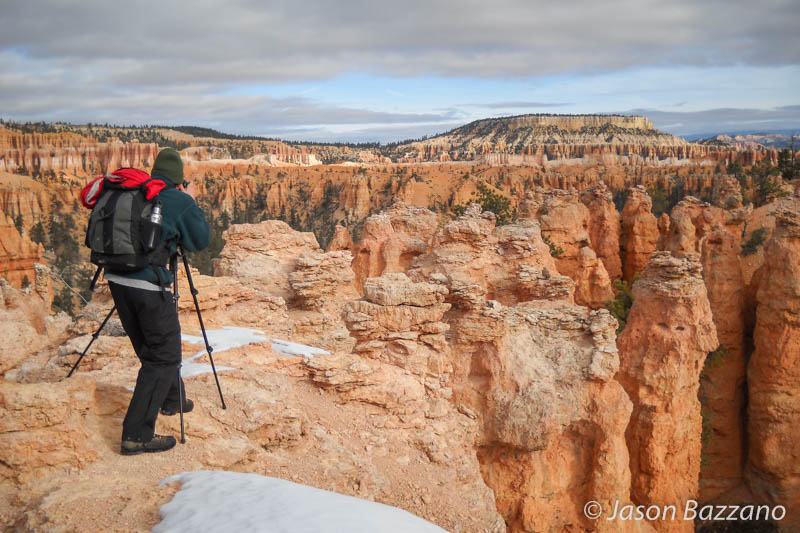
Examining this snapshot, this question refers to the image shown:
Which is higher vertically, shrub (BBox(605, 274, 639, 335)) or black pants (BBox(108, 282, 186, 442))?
black pants (BBox(108, 282, 186, 442))

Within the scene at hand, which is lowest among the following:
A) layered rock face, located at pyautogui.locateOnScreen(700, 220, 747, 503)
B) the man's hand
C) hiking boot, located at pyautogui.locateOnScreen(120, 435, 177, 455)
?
layered rock face, located at pyautogui.locateOnScreen(700, 220, 747, 503)

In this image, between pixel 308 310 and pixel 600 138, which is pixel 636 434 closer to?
pixel 308 310

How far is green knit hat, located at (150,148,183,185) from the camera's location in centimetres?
404

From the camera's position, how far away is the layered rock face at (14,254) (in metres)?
25.4

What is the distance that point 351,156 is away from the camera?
402 feet

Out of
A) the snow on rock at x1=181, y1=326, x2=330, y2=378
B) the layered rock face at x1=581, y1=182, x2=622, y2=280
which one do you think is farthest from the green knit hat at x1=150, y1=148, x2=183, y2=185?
the layered rock face at x1=581, y1=182, x2=622, y2=280

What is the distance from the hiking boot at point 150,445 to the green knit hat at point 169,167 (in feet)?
6.40

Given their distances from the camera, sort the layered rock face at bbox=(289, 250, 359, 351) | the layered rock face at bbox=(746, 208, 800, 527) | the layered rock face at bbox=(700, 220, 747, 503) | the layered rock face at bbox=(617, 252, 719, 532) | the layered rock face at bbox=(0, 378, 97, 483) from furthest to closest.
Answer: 1. the layered rock face at bbox=(700, 220, 747, 503)
2. the layered rock face at bbox=(746, 208, 800, 527)
3. the layered rock face at bbox=(617, 252, 719, 532)
4. the layered rock face at bbox=(289, 250, 359, 351)
5. the layered rock face at bbox=(0, 378, 97, 483)

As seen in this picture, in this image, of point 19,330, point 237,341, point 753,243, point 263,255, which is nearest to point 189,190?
point 237,341

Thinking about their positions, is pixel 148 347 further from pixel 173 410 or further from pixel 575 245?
pixel 575 245

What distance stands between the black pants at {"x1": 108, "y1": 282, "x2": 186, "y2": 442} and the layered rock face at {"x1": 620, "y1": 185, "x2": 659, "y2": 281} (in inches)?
944

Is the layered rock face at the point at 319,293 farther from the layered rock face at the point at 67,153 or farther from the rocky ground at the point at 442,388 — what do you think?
the layered rock face at the point at 67,153

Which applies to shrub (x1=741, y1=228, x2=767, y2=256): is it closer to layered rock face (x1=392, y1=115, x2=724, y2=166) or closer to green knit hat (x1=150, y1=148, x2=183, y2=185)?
green knit hat (x1=150, y1=148, x2=183, y2=185)

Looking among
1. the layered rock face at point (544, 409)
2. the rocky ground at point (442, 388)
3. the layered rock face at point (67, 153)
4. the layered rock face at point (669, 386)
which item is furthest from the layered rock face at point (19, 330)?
the layered rock face at point (67, 153)
